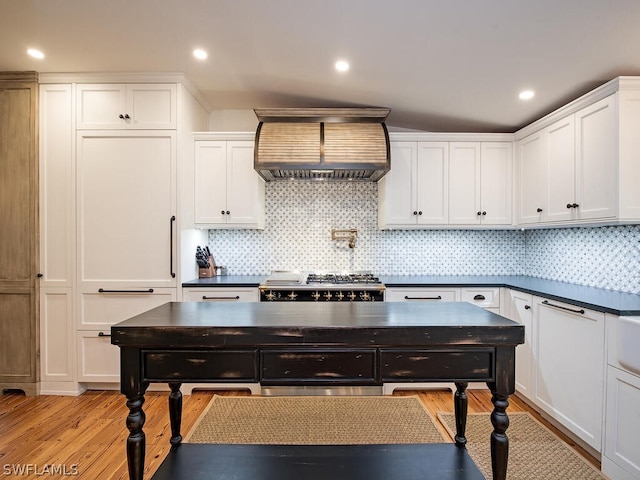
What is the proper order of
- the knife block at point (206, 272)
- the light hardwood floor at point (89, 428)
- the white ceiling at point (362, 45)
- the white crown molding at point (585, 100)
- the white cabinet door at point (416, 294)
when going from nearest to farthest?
1. the white ceiling at point (362, 45)
2. the light hardwood floor at point (89, 428)
3. the white crown molding at point (585, 100)
4. the white cabinet door at point (416, 294)
5. the knife block at point (206, 272)

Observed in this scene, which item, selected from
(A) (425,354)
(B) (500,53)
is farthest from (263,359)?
(B) (500,53)

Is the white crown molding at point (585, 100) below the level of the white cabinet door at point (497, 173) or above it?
above

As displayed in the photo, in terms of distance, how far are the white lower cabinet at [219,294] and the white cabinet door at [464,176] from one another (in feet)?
7.13

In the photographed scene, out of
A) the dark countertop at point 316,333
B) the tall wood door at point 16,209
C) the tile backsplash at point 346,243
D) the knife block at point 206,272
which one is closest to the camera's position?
the dark countertop at point 316,333

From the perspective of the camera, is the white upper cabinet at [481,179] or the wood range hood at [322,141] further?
the white upper cabinet at [481,179]

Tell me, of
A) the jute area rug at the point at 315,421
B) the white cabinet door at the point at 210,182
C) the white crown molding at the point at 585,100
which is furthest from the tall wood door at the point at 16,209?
the white crown molding at the point at 585,100

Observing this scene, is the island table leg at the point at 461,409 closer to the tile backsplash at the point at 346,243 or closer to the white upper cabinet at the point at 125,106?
the tile backsplash at the point at 346,243

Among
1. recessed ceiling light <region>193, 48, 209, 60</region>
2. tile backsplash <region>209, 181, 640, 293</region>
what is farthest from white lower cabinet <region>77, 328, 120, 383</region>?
recessed ceiling light <region>193, 48, 209, 60</region>

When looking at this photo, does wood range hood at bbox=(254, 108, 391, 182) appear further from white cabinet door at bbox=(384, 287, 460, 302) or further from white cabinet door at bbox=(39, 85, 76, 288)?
white cabinet door at bbox=(39, 85, 76, 288)

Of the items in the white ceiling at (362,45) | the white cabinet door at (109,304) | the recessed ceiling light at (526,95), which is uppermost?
the white ceiling at (362,45)

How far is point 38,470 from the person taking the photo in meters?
2.05

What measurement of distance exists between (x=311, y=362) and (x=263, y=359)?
204 millimetres

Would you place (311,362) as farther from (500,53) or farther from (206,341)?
(500,53)

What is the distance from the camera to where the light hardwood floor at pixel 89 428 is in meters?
2.11
